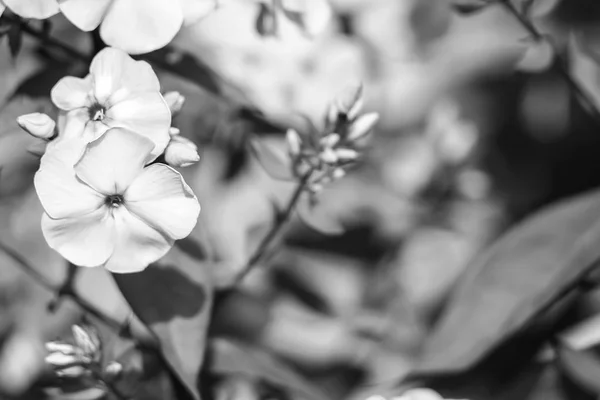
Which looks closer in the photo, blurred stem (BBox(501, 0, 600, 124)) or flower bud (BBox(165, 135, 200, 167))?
flower bud (BBox(165, 135, 200, 167))

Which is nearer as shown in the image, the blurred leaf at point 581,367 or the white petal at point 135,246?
the white petal at point 135,246

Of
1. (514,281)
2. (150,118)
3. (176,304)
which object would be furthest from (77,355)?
(514,281)

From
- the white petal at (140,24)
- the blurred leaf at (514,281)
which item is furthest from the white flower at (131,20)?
the blurred leaf at (514,281)

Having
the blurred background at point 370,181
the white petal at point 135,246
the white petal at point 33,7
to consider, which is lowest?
the blurred background at point 370,181

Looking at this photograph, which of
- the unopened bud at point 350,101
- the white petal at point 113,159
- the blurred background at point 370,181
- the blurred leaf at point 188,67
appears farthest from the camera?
the blurred background at point 370,181

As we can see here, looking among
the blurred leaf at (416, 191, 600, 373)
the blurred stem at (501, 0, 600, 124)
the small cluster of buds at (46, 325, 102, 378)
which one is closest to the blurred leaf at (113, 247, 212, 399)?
the small cluster of buds at (46, 325, 102, 378)

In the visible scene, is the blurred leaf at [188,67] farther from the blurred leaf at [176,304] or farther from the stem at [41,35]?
the blurred leaf at [176,304]

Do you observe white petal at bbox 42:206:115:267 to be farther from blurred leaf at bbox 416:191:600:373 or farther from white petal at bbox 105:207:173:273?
blurred leaf at bbox 416:191:600:373
